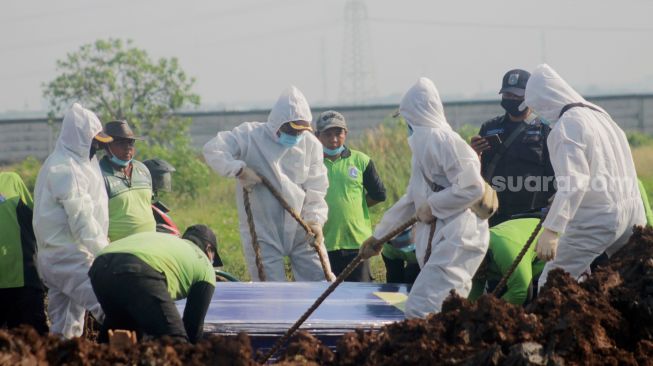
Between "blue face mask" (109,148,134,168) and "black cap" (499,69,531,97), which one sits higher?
"black cap" (499,69,531,97)

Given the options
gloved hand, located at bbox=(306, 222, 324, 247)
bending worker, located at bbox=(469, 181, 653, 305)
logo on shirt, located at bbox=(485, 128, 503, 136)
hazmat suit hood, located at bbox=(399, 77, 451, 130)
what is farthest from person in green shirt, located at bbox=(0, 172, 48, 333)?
logo on shirt, located at bbox=(485, 128, 503, 136)

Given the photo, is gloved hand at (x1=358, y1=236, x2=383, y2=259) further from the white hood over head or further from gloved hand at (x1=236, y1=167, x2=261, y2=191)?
gloved hand at (x1=236, y1=167, x2=261, y2=191)

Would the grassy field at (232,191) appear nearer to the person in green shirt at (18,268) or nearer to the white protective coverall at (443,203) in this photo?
the person in green shirt at (18,268)

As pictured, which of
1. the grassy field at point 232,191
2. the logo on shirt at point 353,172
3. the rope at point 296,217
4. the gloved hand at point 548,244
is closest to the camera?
the gloved hand at point 548,244

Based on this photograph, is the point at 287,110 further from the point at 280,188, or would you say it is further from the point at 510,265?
the point at 510,265

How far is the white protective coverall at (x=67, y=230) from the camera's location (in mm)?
8094

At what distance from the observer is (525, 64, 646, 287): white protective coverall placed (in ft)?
25.7

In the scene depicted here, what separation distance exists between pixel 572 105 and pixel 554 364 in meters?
2.89

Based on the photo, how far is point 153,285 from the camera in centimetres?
683

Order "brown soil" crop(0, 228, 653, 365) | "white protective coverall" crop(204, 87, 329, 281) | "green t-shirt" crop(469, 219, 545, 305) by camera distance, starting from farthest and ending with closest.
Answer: "white protective coverall" crop(204, 87, 329, 281), "green t-shirt" crop(469, 219, 545, 305), "brown soil" crop(0, 228, 653, 365)

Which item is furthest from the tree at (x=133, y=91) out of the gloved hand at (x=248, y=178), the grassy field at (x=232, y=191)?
the gloved hand at (x=248, y=178)

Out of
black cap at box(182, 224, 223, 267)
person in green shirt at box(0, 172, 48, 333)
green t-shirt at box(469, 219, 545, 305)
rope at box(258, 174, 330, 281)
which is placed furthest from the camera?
rope at box(258, 174, 330, 281)

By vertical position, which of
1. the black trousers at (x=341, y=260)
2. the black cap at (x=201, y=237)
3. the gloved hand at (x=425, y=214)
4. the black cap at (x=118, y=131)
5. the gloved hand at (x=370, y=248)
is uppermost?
the black cap at (x=118, y=131)

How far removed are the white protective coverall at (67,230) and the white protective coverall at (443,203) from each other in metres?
2.01
